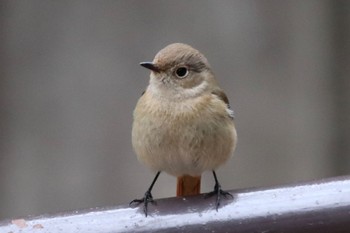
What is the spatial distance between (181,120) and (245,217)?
86cm

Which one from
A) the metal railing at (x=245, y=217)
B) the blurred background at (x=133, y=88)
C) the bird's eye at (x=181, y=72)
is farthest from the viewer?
the blurred background at (x=133, y=88)

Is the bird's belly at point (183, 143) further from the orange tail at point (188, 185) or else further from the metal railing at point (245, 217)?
the metal railing at point (245, 217)

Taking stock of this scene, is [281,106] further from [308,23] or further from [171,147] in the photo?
[171,147]

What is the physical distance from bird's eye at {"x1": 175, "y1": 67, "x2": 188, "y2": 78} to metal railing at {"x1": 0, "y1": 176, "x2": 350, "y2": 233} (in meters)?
0.90

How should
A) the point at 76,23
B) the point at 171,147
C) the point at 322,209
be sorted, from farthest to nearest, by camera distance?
1. the point at 76,23
2. the point at 171,147
3. the point at 322,209

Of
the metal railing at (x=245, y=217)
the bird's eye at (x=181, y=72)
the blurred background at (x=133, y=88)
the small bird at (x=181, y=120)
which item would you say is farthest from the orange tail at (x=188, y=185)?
the blurred background at (x=133, y=88)

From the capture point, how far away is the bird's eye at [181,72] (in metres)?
2.98

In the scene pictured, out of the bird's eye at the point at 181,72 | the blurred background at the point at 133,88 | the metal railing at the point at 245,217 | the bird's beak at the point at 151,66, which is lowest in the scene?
the blurred background at the point at 133,88

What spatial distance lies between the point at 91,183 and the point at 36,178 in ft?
1.04

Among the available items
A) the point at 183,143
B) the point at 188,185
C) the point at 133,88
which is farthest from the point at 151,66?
the point at 133,88

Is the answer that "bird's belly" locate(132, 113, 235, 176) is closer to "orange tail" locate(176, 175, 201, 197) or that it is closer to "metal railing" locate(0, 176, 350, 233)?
"orange tail" locate(176, 175, 201, 197)

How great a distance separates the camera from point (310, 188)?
208 cm

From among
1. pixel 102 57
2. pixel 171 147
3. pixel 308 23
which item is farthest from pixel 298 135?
pixel 171 147

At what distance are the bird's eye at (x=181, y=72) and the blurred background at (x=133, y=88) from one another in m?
2.34
